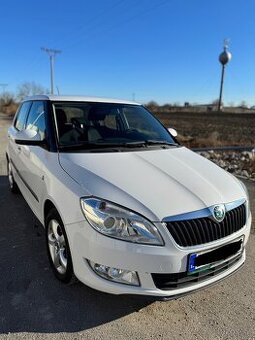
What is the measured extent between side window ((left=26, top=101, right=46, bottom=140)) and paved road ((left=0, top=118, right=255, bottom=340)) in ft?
4.91

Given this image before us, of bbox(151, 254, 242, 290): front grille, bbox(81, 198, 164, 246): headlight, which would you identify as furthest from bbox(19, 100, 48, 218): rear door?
bbox(151, 254, 242, 290): front grille

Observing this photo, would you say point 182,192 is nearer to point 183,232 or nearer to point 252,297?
point 183,232

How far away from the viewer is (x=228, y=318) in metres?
2.90

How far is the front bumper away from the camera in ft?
8.16

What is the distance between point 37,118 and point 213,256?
2753mm

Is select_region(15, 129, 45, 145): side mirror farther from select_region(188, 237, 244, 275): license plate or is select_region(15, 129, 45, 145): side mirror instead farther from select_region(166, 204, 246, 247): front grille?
select_region(188, 237, 244, 275): license plate

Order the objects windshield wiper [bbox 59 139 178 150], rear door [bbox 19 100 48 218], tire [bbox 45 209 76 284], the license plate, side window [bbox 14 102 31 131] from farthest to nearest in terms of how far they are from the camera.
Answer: side window [bbox 14 102 31 131] → rear door [bbox 19 100 48 218] → windshield wiper [bbox 59 139 178 150] → tire [bbox 45 209 76 284] → the license plate

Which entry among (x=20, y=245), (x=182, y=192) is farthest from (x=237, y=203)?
(x=20, y=245)

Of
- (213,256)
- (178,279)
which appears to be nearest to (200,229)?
(213,256)

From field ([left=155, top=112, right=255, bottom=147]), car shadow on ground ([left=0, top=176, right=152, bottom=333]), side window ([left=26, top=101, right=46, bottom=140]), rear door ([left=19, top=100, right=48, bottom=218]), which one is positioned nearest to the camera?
car shadow on ground ([left=0, top=176, right=152, bottom=333])

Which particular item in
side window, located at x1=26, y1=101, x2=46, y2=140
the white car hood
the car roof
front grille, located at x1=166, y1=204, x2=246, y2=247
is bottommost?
front grille, located at x1=166, y1=204, x2=246, y2=247

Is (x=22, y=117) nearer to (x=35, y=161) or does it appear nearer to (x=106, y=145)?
(x=35, y=161)

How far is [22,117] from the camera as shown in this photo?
211 inches

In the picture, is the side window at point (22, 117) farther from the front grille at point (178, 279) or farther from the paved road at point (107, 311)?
the front grille at point (178, 279)
